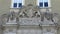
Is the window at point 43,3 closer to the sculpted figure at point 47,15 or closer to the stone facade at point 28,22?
the stone facade at point 28,22

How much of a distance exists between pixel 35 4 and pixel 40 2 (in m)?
0.42

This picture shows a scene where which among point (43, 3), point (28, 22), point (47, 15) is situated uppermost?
point (43, 3)

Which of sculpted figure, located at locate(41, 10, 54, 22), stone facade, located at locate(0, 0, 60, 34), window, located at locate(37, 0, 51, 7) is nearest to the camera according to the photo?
stone facade, located at locate(0, 0, 60, 34)

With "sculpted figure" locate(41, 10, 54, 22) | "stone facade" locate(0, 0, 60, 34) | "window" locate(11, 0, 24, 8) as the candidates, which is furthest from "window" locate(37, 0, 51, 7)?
"window" locate(11, 0, 24, 8)

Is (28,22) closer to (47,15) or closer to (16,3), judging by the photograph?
(47,15)

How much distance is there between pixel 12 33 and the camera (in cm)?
1072

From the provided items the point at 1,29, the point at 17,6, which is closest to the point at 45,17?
the point at 17,6

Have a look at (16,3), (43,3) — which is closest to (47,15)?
(43,3)

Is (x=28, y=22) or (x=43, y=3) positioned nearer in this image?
(x=28, y=22)

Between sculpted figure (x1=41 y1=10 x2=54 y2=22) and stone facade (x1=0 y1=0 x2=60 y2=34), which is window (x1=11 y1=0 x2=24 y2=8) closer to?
stone facade (x1=0 y1=0 x2=60 y2=34)

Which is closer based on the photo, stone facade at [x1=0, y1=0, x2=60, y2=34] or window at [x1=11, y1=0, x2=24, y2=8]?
stone facade at [x1=0, y1=0, x2=60, y2=34]

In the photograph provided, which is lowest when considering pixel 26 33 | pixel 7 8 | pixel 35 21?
→ pixel 26 33

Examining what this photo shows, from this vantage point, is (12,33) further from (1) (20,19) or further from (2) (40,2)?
(2) (40,2)

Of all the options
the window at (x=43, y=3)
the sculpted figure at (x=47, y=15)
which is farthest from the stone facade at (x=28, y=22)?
the window at (x=43, y=3)
